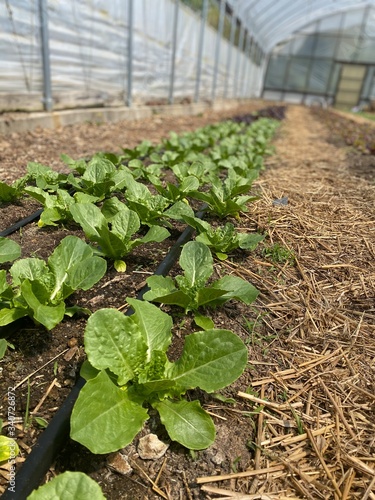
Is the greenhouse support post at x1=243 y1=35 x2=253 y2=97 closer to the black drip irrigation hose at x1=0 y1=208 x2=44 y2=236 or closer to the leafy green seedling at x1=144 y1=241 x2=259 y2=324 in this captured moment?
the black drip irrigation hose at x1=0 y1=208 x2=44 y2=236

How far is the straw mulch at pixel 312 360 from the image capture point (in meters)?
1.01

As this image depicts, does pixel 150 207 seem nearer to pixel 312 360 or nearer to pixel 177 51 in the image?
pixel 312 360

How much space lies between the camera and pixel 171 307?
59.5 inches

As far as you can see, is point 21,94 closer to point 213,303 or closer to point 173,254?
point 173,254

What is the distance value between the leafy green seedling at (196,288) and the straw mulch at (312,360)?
17 cm

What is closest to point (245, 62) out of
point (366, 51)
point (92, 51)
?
point (366, 51)

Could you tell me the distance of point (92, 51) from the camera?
6535 millimetres

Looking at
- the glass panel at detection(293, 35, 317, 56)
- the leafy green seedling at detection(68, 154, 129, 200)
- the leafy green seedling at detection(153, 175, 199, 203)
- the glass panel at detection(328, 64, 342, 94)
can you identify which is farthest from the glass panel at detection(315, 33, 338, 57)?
the leafy green seedling at detection(68, 154, 129, 200)

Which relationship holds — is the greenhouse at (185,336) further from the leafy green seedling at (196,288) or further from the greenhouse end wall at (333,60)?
the greenhouse end wall at (333,60)

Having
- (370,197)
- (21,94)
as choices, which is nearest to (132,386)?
(370,197)

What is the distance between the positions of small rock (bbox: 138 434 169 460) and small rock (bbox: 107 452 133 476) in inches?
1.7

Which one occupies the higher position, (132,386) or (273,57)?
(273,57)

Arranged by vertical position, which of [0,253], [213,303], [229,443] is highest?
[0,253]

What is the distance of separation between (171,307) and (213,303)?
17 cm
